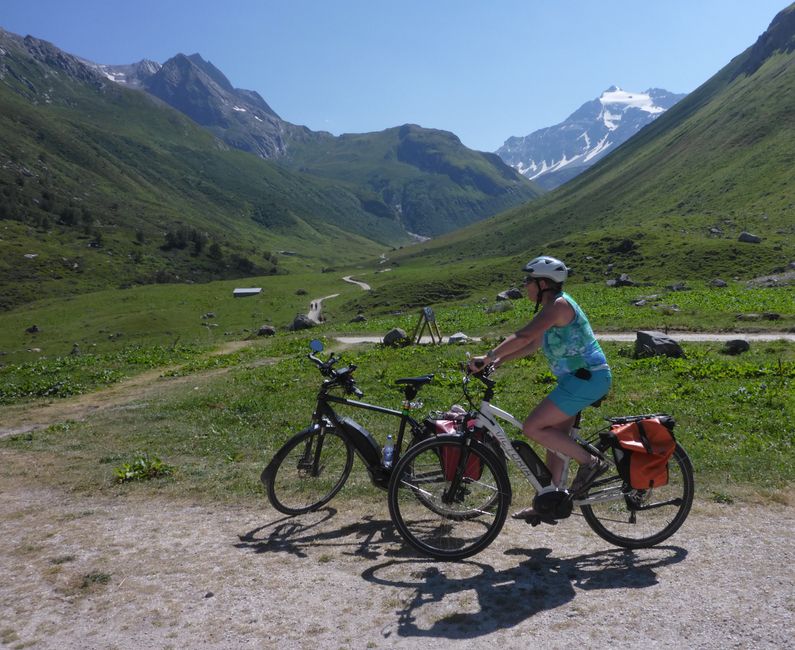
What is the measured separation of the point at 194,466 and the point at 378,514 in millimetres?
Result: 4815

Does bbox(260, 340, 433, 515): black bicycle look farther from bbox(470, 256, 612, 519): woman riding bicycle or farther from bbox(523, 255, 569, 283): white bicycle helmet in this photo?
bbox(523, 255, 569, 283): white bicycle helmet

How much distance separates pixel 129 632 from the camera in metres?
6.10

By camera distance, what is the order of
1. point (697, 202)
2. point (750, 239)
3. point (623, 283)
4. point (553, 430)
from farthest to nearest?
1. point (697, 202)
2. point (750, 239)
3. point (623, 283)
4. point (553, 430)

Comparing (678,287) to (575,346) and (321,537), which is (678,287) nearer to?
(575,346)

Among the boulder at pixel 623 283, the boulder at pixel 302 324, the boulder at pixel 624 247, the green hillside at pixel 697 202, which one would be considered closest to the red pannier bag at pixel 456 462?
the boulder at pixel 302 324

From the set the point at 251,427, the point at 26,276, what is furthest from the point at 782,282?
the point at 26,276

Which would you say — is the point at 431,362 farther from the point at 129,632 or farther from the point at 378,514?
the point at 129,632

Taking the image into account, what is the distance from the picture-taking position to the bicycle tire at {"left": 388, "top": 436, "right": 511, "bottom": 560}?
7699 millimetres

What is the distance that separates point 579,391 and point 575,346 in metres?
0.60

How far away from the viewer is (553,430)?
7605 millimetres

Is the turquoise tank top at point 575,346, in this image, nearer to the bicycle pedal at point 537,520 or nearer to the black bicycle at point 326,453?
the bicycle pedal at point 537,520

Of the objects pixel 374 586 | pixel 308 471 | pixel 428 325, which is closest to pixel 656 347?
pixel 428 325

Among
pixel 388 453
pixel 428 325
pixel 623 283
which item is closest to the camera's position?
pixel 388 453

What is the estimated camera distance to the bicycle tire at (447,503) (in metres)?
7.70
